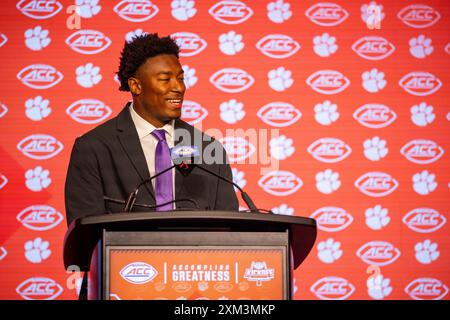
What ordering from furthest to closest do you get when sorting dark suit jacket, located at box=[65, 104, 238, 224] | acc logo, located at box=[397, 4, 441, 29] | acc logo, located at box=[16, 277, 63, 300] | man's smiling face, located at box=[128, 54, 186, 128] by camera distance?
1. acc logo, located at box=[397, 4, 441, 29]
2. acc logo, located at box=[16, 277, 63, 300]
3. man's smiling face, located at box=[128, 54, 186, 128]
4. dark suit jacket, located at box=[65, 104, 238, 224]

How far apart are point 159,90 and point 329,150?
1.32 metres

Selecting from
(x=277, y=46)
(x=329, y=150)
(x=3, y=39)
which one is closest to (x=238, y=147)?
(x=329, y=150)

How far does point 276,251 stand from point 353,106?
7.69 feet

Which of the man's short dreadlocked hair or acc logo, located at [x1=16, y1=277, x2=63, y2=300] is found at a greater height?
the man's short dreadlocked hair

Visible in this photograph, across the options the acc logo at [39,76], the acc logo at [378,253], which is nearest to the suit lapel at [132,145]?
the acc logo at [39,76]

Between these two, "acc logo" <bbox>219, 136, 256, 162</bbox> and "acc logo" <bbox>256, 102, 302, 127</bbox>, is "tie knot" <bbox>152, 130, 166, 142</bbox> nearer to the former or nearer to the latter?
"acc logo" <bbox>219, 136, 256, 162</bbox>

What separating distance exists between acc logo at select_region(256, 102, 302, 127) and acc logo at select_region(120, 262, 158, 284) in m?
2.28

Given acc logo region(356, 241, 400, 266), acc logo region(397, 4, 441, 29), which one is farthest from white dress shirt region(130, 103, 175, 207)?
acc logo region(397, 4, 441, 29)

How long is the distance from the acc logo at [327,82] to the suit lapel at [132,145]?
139 cm

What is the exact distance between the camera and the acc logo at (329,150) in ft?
13.8

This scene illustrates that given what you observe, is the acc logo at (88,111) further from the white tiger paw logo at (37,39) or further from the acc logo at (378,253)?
the acc logo at (378,253)

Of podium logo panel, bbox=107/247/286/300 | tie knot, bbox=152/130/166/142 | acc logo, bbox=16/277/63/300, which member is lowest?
acc logo, bbox=16/277/63/300

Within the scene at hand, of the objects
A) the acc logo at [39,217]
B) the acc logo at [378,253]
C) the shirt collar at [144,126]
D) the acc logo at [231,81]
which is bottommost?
the acc logo at [378,253]

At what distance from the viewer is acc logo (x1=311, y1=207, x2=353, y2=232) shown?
416cm
